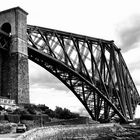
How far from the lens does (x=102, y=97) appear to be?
6538 centimetres

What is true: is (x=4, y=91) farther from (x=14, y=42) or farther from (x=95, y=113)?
(x=95, y=113)

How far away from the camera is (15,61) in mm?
49094

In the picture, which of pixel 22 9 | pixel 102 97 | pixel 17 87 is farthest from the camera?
pixel 102 97

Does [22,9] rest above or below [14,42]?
above

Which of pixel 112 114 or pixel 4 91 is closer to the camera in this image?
pixel 4 91

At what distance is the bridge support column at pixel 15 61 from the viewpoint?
48.2m

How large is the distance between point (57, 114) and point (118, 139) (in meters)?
13.3

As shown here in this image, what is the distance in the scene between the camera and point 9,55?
5038 centimetres

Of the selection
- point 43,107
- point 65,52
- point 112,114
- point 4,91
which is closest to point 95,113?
point 112,114

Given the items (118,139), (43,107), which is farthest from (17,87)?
(118,139)

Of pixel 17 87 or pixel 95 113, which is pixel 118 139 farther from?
pixel 95 113

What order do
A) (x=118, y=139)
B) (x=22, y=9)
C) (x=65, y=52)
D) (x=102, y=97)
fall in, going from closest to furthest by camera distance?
(x=118, y=139) < (x=22, y=9) < (x=65, y=52) < (x=102, y=97)

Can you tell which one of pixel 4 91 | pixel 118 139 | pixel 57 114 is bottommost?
pixel 118 139

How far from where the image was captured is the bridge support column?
4819cm
